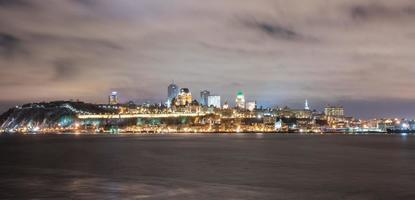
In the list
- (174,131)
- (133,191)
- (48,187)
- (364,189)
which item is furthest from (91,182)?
(174,131)

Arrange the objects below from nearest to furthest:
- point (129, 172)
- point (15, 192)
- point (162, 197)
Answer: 1. point (162, 197)
2. point (15, 192)
3. point (129, 172)

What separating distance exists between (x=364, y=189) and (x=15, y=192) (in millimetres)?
16910

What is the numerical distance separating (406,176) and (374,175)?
195 cm

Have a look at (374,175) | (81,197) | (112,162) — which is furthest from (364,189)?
(112,162)

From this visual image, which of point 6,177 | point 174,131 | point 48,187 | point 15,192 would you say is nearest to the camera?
point 15,192

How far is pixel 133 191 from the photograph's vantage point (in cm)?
2477

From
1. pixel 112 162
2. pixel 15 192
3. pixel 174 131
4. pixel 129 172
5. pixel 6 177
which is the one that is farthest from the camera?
pixel 174 131

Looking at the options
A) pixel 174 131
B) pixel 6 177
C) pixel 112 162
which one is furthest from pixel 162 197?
pixel 174 131

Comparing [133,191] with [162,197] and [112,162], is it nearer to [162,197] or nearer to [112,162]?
[162,197]

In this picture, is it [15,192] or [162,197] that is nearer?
[162,197]

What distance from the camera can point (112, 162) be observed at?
4341 centimetres

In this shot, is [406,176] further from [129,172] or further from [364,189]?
[129,172]

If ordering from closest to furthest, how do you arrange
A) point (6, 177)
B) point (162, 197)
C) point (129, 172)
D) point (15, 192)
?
1. point (162, 197)
2. point (15, 192)
3. point (6, 177)
4. point (129, 172)

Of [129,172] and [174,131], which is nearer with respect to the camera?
[129,172]
